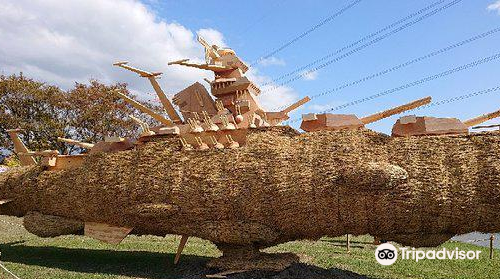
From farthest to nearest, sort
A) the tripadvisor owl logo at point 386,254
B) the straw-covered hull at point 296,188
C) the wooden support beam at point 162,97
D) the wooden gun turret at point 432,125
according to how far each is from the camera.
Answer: the wooden support beam at point 162,97 → the tripadvisor owl logo at point 386,254 → the wooden gun turret at point 432,125 → the straw-covered hull at point 296,188

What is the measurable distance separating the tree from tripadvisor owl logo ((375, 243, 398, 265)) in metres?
21.9

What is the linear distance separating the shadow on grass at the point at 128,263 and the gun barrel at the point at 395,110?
3.40 metres

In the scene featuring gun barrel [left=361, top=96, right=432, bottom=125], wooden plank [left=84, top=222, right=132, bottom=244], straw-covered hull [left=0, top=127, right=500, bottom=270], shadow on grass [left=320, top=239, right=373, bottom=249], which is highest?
gun barrel [left=361, top=96, right=432, bottom=125]

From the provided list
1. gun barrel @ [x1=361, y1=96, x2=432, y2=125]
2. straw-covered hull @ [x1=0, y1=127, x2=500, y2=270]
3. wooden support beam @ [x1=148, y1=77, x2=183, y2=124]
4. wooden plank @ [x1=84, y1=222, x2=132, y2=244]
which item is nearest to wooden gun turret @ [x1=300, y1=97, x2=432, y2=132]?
gun barrel @ [x1=361, y1=96, x2=432, y2=125]

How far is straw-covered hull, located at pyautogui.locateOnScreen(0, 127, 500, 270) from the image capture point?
6.91 metres

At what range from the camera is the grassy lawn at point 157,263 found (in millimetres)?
8812

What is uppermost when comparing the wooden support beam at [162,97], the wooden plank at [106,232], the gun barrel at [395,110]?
the wooden support beam at [162,97]

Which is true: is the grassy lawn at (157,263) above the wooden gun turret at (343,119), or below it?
below

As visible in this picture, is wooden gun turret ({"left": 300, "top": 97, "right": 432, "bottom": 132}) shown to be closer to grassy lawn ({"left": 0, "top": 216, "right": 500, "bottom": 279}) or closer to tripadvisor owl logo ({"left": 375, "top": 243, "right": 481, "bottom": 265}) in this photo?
grassy lawn ({"left": 0, "top": 216, "right": 500, "bottom": 279})

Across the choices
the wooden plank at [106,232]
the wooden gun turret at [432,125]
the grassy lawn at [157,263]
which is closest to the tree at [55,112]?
the grassy lawn at [157,263]

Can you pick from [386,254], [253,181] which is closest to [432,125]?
[253,181]

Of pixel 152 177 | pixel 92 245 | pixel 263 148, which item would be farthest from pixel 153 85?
pixel 92 245

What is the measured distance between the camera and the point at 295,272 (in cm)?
823

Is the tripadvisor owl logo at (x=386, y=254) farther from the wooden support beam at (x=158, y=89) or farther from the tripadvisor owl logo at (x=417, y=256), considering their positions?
the wooden support beam at (x=158, y=89)
